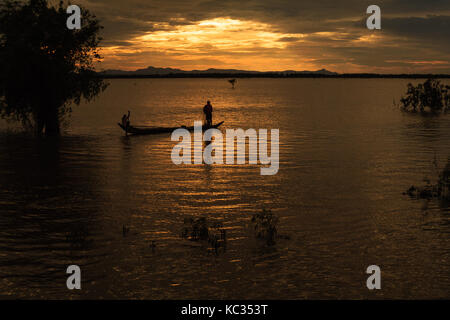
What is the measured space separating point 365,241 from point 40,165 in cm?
1764

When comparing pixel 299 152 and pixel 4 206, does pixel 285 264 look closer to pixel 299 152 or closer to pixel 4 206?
pixel 4 206

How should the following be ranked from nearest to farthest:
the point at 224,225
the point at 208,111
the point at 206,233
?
the point at 206,233 → the point at 224,225 → the point at 208,111

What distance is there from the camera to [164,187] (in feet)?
63.4

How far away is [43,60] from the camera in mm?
35688

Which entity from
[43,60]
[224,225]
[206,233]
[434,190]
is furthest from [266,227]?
[43,60]

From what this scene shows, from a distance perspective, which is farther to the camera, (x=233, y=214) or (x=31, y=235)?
(x=233, y=214)

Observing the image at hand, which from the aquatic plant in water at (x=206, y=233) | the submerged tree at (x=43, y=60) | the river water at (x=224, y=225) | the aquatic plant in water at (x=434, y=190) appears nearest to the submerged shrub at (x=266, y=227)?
the river water at (x=224, y=225)

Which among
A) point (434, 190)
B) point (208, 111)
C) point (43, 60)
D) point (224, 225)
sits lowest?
point (224, 225)

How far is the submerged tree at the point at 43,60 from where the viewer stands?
114ft

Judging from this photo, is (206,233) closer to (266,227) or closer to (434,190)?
(266,227)

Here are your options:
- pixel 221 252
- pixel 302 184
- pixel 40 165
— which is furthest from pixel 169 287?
pixel 40 165

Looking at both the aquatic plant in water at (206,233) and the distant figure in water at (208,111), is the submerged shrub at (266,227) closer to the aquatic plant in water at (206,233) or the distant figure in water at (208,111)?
the aquatic plant in water at (206,233)

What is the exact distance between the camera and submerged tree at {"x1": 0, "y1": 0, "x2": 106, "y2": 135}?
1364 inches

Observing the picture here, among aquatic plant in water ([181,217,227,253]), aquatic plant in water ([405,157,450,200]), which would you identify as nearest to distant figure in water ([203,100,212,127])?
aquatic plant in water ([405,157,450,200])
